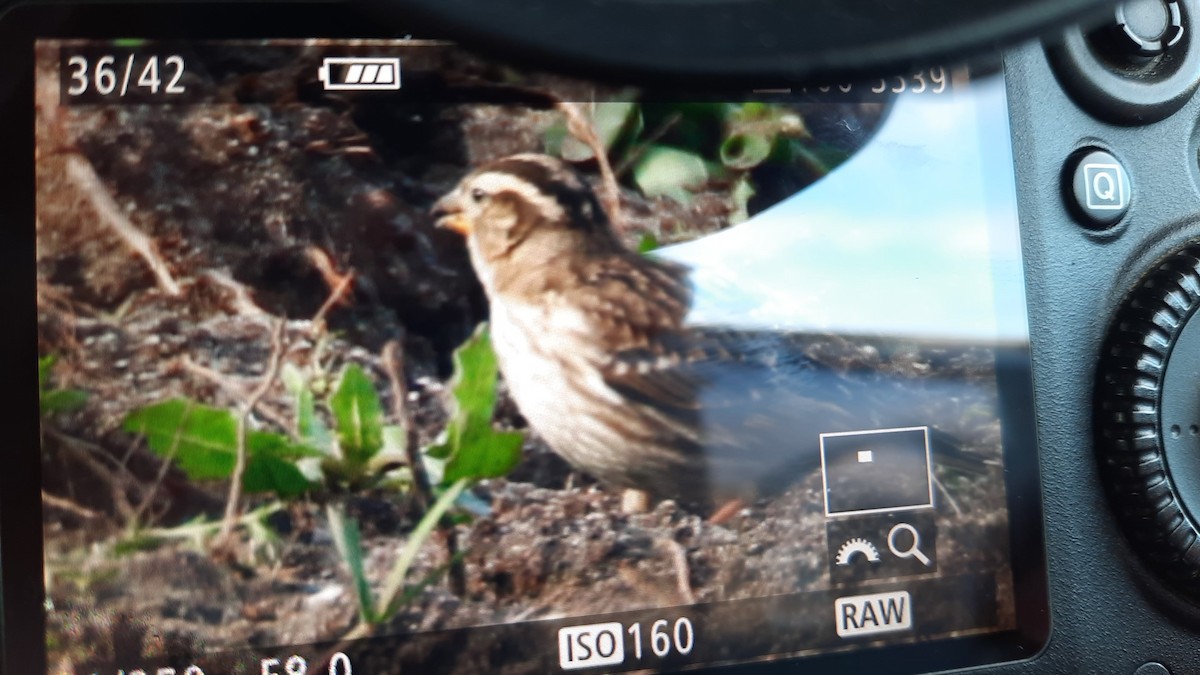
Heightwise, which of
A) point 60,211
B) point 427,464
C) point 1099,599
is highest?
point 60,211

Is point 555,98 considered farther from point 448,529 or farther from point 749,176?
point 448,529

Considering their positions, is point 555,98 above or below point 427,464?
above

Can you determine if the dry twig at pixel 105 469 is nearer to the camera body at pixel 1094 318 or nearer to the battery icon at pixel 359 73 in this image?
the battery icon at pixel 359 73

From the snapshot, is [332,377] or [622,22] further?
[332,377]

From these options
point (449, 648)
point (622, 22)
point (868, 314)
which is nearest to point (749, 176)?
point (868, 314)

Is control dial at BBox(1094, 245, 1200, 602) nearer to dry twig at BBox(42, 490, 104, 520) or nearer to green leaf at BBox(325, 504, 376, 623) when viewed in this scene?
green leaf at BBox(325, 504, 376, 623)

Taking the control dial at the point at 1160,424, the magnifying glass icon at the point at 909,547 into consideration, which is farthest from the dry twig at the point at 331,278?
the control dial at the point at 1160,424

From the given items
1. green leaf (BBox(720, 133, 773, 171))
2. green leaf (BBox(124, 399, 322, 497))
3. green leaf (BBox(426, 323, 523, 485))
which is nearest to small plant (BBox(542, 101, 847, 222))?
green leaf (BBox(720, 133, 773, 171))

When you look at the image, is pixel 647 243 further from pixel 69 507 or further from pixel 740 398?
pixel 69 507
